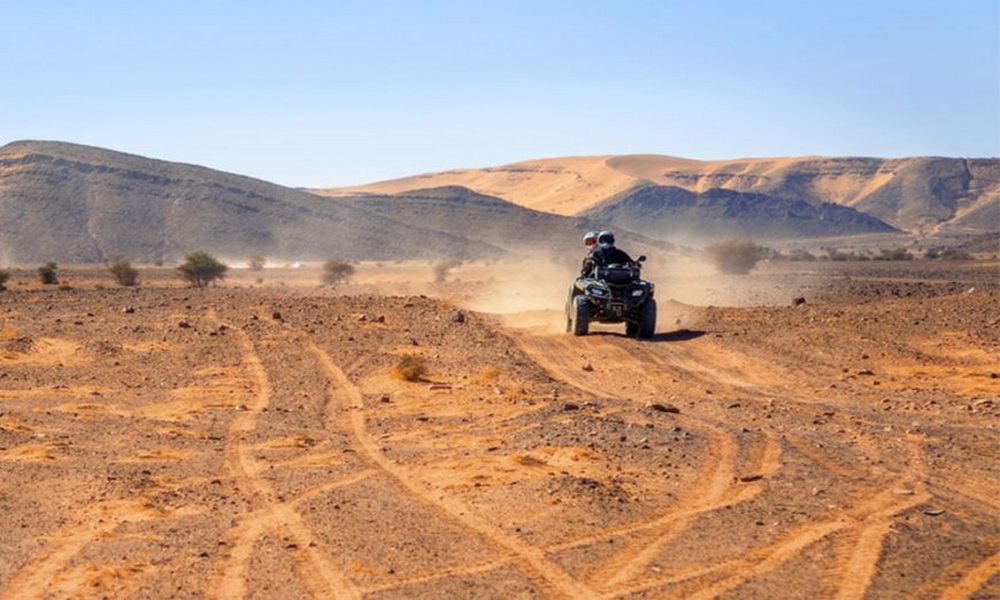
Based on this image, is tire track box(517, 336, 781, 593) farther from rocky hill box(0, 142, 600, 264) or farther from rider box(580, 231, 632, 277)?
rocky hill box(0, 142, 600, 264)

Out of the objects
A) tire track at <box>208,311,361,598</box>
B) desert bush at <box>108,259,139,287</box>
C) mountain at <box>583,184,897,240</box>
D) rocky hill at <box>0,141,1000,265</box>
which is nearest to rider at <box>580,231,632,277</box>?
tire track at <box>208,311,361,598</box>

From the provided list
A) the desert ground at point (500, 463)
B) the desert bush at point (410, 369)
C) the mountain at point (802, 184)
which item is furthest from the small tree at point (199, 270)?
the mountain at point (802, 184)

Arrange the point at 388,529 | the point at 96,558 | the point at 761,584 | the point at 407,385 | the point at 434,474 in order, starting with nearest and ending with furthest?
the point at 761,584 < the point at 96,558 < the point at 388,529 < the point at 434,474 < the point at 407,385

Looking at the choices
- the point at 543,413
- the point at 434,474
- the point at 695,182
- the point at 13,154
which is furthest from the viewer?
the point at 695,182

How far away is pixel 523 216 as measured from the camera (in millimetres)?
123125

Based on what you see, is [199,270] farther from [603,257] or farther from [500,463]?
[500,463]

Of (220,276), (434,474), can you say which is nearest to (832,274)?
(220,276)

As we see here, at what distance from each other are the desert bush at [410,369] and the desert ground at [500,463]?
0.06 meters

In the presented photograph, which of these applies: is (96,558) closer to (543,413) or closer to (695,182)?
(543,413)

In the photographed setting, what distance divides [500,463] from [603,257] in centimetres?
1387

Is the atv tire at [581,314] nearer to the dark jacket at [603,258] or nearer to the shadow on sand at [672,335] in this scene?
the shadow on sand at [672,335]

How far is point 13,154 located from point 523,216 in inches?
1908

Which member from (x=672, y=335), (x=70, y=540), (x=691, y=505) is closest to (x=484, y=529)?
(x=691, y=505)

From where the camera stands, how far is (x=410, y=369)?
1827 centimetres
